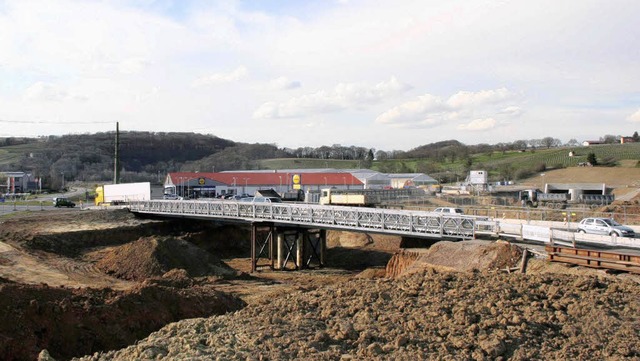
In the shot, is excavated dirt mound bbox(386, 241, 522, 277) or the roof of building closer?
excavated dirt mound bbox(386, 241, 522, 277)

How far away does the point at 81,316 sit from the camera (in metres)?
17.6

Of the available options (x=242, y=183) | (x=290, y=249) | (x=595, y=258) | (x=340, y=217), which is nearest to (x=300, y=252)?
(x=290, y=249)

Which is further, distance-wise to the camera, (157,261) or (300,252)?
(300,252)

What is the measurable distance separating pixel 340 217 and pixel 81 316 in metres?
19.3

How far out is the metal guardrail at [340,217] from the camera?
94.7 ft

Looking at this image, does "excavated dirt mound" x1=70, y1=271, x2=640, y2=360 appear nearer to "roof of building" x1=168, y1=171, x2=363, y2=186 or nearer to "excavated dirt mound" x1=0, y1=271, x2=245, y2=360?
"excavated dirt mound" x1=0, y1=271, x2=245, y2=360

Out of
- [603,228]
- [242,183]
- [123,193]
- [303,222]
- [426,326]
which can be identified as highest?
[242,183]

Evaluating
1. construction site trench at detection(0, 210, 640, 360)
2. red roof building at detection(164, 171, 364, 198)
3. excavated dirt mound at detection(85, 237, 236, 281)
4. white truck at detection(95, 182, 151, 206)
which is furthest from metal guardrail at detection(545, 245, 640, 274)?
red roof building at detection(164, 171, 364, 198)

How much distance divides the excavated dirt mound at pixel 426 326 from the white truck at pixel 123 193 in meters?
53.3

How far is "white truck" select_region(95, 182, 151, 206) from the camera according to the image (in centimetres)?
6512

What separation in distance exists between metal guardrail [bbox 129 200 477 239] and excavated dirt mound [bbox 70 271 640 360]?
13.3 meters

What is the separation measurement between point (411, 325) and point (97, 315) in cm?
1054

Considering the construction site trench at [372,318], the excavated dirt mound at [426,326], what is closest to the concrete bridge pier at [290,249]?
the construction site trench at [372,318]

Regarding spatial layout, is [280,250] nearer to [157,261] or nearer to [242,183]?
[157,261]
